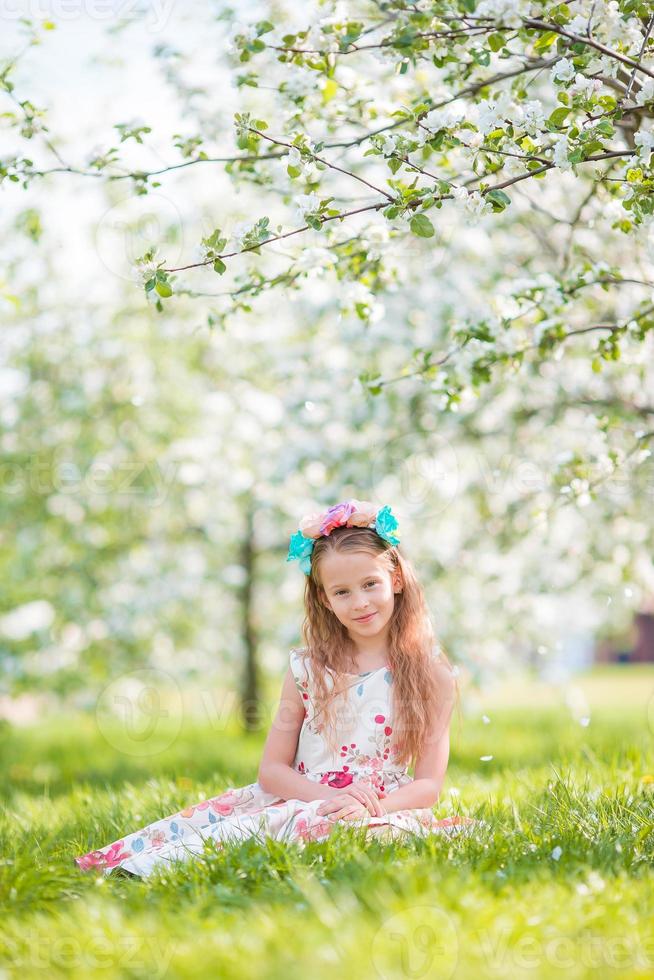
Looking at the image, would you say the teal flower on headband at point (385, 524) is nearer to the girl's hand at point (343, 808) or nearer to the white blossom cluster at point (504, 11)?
the girl's hand at point (343, 808)

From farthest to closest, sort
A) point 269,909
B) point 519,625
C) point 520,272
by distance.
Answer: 1. point 519,625
2. point 520,272
3. point 269,909

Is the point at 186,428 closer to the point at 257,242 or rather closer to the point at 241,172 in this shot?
the point at 241,172

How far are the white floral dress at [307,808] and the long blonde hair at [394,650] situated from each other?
0.13 ft

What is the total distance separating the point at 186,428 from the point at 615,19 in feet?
20.8

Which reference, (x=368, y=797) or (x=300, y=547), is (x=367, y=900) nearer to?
(x=368, y=797)

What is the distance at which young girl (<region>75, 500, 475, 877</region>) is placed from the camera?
340 centimetres

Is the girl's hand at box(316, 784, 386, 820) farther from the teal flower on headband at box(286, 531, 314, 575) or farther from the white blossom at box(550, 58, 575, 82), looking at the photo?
the white blossom at box(550, 58, 575, 82)

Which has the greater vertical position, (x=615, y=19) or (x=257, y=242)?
(x=615, y=19)

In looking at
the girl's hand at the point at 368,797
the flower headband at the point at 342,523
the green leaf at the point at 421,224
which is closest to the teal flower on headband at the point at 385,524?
the flower headband at the point at 342,523

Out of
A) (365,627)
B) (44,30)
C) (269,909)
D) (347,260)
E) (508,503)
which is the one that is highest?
(44,30)

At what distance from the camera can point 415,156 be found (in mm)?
4480

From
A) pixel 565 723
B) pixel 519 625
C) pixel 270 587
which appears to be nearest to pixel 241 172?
pixel 519 625

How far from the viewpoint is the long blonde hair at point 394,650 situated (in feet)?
11.5

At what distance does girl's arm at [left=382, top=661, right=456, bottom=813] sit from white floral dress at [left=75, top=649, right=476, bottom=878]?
0.04 metres
